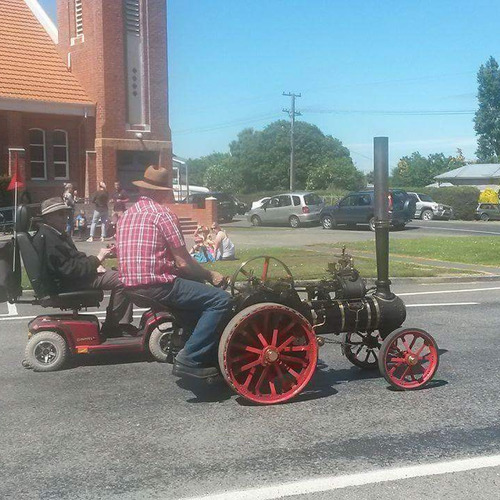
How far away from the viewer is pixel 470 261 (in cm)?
1733

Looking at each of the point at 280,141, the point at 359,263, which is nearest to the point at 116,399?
the point at 359,263

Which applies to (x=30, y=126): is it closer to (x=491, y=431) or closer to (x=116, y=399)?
(x=116, y=399)

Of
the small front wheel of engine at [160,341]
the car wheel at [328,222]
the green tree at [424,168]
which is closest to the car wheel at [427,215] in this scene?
the car wheel at [328,222]

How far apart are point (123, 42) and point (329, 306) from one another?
78.4ft

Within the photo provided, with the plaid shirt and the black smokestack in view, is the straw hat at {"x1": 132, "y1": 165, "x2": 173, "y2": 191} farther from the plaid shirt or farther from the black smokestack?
the black smokestack

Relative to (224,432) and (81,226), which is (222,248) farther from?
(224,432)

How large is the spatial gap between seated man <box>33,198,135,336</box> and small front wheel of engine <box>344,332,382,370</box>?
216cm

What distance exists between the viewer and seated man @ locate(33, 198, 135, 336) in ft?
21.0

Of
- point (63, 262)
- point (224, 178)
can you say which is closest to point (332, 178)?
point (224, 178)

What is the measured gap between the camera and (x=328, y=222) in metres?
31.6

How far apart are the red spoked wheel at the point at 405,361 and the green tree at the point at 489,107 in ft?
277

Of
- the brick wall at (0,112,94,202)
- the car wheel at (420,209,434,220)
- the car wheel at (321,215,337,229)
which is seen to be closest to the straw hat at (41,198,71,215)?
the brick wall at (0,112,94,202)

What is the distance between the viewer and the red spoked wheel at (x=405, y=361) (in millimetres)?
5742

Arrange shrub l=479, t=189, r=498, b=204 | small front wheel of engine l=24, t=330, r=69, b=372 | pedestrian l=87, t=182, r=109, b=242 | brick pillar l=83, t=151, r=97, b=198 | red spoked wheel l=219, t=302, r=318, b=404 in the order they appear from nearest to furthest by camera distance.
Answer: red spoked wheel l=219, t=302, r=318, b=404 < small front wheel of engine l=24, t=330, r=69, b=372 < pedestrian l=87, t=182, r=109, b=242 < brick pillar l=83, t=151, r=97, b=198 < shrub l=479, t=189, r=498, b=204
